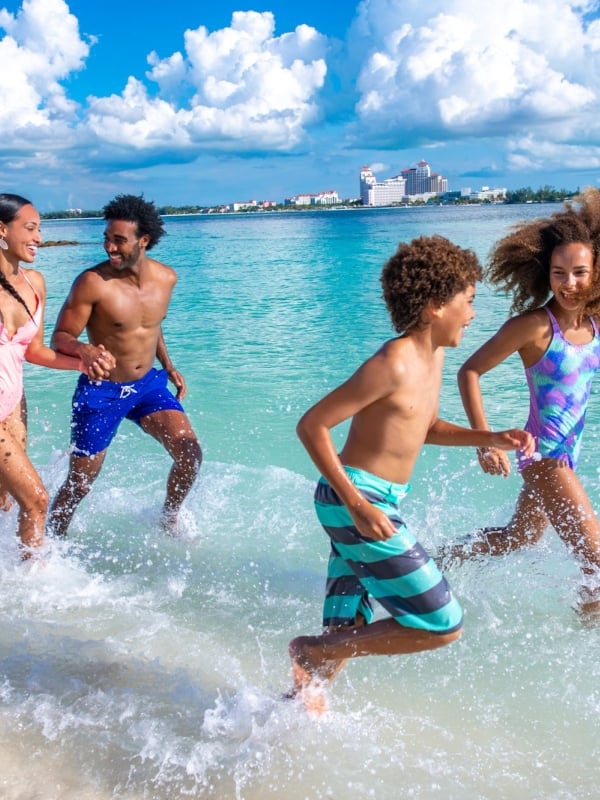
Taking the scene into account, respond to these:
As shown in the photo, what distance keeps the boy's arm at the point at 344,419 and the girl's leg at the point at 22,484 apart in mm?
2105

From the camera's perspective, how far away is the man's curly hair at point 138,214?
4941 millimetres

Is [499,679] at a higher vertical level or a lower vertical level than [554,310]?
lower

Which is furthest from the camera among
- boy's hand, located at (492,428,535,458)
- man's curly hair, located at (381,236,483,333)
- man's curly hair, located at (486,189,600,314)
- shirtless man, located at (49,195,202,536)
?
shirtless man, located at (49,195,202,536)

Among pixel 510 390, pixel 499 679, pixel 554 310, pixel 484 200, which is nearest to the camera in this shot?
pixel 499 679

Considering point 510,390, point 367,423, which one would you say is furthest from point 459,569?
point 510,390

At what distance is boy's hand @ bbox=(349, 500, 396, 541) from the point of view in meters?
2.77

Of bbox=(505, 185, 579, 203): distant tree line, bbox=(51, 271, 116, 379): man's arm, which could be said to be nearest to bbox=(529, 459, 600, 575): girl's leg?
bbox=(51, 271, 116, 379): man's arm

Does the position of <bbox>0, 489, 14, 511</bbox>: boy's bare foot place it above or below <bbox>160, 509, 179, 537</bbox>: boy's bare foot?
above

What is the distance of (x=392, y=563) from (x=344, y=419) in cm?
54

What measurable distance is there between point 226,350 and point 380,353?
10460 millimetres

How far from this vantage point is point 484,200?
175 meters

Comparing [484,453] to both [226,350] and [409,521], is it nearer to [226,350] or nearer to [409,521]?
[409,521]

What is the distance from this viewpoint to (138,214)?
4969mm

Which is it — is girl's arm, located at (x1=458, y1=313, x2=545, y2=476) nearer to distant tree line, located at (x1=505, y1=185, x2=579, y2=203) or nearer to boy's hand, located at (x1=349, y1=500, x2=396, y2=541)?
boy's hand, located at (x1=349, y1=500, x2=396, y2=541)
